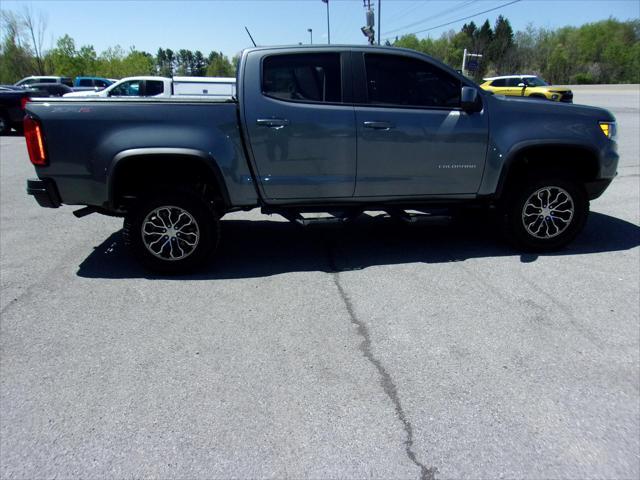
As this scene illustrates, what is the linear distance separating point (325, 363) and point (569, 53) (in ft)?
282

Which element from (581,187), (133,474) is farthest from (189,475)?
(581,187)

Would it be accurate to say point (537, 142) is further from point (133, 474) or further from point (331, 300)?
point (133, 474)

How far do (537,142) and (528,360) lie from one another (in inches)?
102

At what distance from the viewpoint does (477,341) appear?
11.6 ft

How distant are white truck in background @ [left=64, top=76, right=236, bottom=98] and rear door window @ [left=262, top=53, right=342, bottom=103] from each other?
32.2 feet

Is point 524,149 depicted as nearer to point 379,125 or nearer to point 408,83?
point 408,83

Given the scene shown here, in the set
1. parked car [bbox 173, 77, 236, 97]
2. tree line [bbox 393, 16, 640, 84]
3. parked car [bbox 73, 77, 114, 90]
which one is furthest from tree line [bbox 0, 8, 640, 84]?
parked car [bbox 173, 77, 236, 97]

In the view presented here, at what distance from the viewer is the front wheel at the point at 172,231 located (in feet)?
15.3

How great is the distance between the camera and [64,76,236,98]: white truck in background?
1445 cm

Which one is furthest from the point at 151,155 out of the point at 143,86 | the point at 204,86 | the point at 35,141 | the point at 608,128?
the point at 143,86

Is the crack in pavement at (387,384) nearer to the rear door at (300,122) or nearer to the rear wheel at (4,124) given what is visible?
the rear door at (300,122)

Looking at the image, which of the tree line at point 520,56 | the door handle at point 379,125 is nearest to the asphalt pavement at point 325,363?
the door handle at point 379,125

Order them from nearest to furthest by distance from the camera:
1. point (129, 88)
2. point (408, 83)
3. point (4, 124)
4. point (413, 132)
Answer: point (413, 132), point (408, 83), point (129, 88), point (4, 124)

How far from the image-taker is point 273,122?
461 cm
